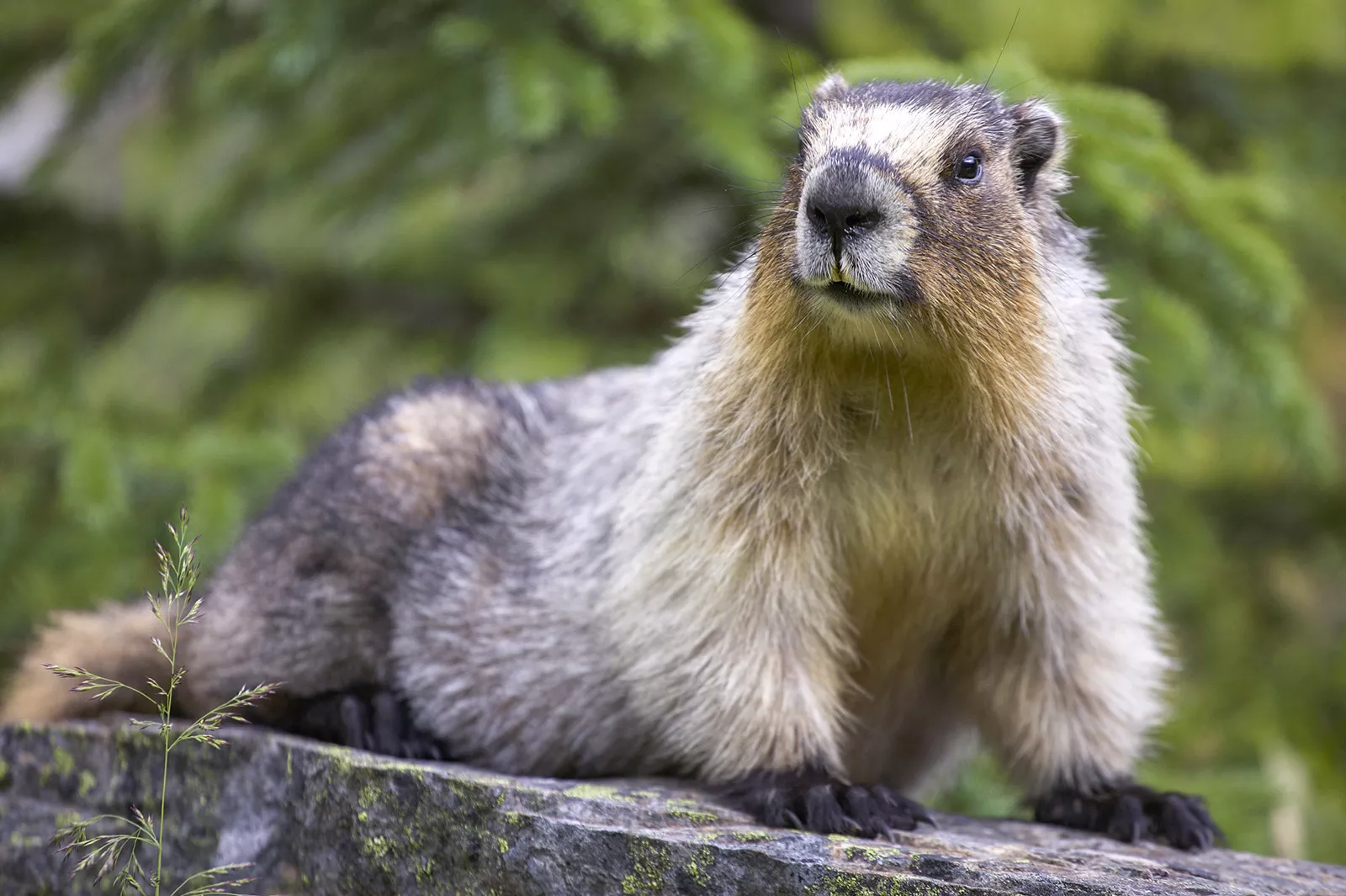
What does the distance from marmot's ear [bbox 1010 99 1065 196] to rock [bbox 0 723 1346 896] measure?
255cm

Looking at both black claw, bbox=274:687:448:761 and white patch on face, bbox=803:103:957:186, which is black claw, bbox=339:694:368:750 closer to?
black claw, bbox=274:687:448:761

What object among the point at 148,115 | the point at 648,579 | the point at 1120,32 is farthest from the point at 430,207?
the point at 648,579

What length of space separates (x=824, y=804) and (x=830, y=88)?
2.88 m

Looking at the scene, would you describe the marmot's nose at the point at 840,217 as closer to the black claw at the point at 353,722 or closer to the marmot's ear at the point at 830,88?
the marmot's ear at the point at 830,88

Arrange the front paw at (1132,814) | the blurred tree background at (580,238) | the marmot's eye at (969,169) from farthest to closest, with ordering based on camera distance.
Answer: the blurred tree background at (580,238) → the front paw at (1132,814) → the marmot's eye at (969,169)

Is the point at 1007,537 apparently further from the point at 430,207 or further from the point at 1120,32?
the point at 430,207

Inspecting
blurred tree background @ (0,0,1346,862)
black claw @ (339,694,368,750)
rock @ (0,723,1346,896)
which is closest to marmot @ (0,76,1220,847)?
black claw @ (339,694,368,750)

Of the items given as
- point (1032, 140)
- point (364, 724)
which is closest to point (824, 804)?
point (364, 724)

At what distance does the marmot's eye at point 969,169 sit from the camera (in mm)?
4902

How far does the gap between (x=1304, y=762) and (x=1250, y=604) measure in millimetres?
1354

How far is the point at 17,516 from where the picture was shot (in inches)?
309

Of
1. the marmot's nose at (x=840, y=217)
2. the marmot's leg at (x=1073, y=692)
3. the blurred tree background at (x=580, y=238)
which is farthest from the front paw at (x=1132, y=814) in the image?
the marmot's nose at (x=840, y=217)

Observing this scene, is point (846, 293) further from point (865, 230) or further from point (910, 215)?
point (910, 215)

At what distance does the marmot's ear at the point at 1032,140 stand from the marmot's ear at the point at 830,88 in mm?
686
